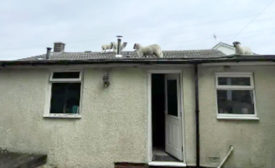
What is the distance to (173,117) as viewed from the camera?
5625 mm

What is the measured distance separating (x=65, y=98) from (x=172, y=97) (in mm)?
3631

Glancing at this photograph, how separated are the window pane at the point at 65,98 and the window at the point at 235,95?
4.49 meters

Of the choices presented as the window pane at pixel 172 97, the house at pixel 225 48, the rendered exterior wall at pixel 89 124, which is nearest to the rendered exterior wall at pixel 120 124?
the rendered exterior wall at pixel 89 124

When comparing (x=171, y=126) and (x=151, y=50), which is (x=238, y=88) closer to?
(x=171, y=126)

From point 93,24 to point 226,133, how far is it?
1283cm

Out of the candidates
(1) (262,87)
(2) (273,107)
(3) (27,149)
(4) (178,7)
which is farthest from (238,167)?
(4) (178,7)

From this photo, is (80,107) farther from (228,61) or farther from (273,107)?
(273,107)

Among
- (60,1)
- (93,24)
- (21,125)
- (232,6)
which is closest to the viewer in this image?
(21,125)

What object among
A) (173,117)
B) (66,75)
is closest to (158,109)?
(173,117)

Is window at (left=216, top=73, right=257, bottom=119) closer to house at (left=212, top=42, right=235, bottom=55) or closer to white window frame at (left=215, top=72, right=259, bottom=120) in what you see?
white window frame at (left=215, top=72, right=259, bottom=120)

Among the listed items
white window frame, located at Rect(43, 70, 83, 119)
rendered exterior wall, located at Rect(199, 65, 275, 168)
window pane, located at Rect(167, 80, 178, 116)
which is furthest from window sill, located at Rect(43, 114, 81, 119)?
rendered exterior wall, located at Rect(199, 65, 275, 168)

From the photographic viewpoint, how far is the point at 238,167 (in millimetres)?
4660

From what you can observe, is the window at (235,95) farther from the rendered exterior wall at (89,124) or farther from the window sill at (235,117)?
the rendered exterior wall at (89,124)

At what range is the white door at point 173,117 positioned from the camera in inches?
209
